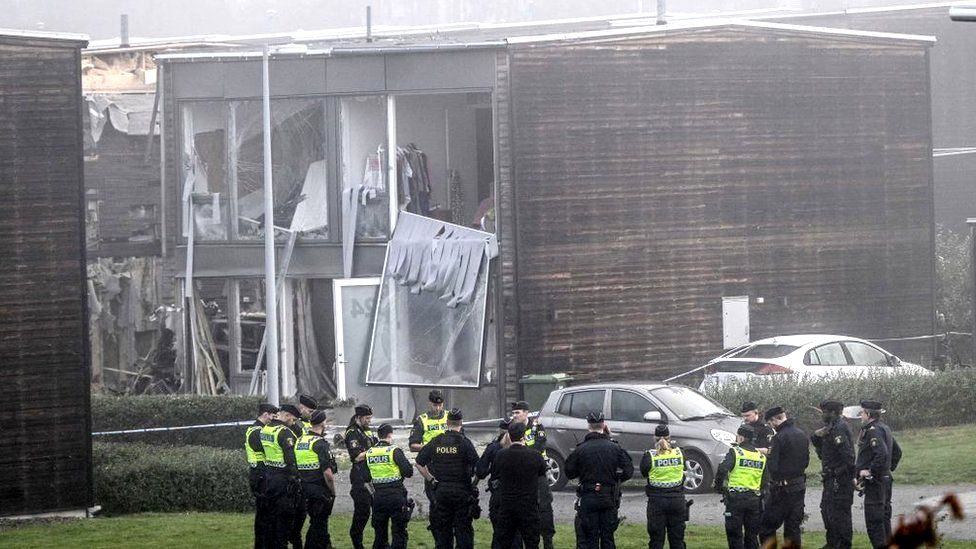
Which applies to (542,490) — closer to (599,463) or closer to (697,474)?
(599,463)

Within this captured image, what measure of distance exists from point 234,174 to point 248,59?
2.52 m

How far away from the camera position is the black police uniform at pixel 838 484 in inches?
554

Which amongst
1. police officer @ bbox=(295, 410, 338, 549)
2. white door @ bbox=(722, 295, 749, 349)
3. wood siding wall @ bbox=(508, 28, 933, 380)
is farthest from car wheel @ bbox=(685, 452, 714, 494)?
white door @ bbox=(722, 295, 749, 349)

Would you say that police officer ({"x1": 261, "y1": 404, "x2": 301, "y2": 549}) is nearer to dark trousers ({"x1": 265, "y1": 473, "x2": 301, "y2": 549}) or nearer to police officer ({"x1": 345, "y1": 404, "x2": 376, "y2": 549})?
dark trousers ({"x1": 265, "y1": 473, "x2": 301, "y2": 549})

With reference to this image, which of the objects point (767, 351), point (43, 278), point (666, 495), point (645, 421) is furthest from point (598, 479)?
point (767, 351)

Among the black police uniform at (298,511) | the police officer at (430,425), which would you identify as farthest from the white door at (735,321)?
the black police uniform at (298,511)

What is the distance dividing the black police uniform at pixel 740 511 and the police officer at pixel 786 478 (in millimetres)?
159

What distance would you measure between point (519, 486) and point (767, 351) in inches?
447

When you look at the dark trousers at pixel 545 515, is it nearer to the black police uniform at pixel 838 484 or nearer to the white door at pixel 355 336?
the black police uniform at pixel 838 484

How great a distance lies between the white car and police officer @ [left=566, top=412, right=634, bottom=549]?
30.4ft

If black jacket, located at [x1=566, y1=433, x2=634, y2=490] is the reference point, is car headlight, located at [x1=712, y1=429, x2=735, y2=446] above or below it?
below

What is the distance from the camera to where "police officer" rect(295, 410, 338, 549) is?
575 inches

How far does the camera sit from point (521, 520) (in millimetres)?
13875

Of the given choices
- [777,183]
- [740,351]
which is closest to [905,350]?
[777,183]
